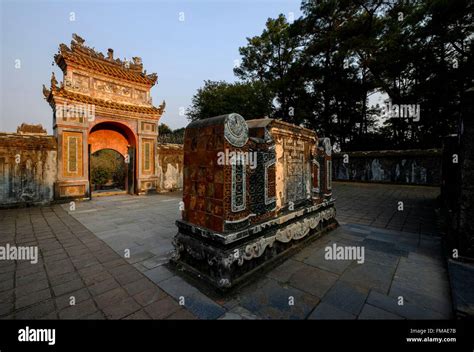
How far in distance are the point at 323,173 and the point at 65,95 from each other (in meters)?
11.4

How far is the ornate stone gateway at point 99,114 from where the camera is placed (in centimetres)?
945

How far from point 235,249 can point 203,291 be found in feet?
2.09

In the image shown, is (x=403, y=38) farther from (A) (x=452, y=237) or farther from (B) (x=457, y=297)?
(B) (x=457, y=297)

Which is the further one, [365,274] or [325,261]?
[325,261]

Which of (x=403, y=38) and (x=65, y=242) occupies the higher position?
(x=403, y=38)

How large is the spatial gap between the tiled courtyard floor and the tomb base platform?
17 centimetres

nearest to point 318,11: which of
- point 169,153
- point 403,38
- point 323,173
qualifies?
point 403,38

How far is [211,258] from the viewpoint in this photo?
8.89 feet

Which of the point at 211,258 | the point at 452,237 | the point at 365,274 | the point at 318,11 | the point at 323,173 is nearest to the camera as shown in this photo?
the point at 211,258

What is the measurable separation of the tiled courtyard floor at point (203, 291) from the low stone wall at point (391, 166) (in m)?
10.6
